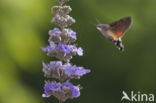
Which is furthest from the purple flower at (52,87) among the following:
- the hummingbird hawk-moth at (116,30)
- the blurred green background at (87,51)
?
the blurred green background at (87,51)

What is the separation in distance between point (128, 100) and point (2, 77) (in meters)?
2.47

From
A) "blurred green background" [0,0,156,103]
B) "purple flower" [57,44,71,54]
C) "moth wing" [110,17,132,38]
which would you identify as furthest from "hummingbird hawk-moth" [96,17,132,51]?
"blurred green background" [0,0,156,103]

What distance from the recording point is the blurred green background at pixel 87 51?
9898 mm

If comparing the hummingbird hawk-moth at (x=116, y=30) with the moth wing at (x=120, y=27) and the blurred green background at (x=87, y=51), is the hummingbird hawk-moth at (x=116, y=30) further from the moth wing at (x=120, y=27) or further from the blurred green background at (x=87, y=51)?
the blurred green background at (x=87, y=51)

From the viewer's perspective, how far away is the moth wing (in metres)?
4.05

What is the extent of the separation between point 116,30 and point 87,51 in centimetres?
613

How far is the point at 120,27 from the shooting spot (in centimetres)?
409

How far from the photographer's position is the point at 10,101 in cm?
939

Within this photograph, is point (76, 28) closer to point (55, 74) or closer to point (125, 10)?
point (125, 10)

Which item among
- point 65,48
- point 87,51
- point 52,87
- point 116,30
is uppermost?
point 87,51

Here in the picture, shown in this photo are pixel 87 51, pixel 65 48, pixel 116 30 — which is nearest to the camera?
pixel 65 48

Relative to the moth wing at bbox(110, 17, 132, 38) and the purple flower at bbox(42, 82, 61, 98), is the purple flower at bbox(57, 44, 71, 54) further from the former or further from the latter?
the moth wing at bbox(110, 17, 132, 38)

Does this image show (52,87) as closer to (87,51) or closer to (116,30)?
(116,30)

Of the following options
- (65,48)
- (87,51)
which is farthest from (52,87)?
(87,51)
